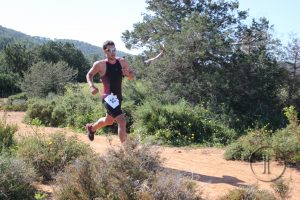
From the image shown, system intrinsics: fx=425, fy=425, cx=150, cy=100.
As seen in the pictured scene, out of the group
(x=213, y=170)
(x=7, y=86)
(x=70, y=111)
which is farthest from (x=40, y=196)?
(x=7, y=86)

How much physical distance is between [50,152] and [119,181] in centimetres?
193

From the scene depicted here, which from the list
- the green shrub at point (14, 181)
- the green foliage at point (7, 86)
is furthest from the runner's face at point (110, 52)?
the green foliage at point (7, 86)

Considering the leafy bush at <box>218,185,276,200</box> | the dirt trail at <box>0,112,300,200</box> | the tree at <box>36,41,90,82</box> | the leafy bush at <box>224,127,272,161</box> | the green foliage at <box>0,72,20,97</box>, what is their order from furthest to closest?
the tree at <box>36,41,90,82</box> < the green foliage at <box>0,72,20,97</box> < the leafy bush at <box>224,127,272,161</box> < the dirt trail at <box>0,112,300,200</box> < the leafy bush at <box>218,185,276,200</box>

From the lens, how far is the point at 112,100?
7.20 meters

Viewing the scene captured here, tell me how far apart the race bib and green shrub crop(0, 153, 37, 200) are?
7.78 feet

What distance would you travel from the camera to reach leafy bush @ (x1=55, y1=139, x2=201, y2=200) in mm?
4340

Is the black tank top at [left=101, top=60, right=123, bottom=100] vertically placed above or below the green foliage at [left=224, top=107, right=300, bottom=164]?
above

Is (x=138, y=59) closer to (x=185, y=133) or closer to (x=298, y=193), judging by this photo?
(x=185, y=133)

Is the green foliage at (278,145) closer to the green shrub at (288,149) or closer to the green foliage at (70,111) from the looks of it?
the green shrub at (288,149)

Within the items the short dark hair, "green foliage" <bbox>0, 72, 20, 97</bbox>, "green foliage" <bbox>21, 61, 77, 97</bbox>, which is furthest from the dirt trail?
"green foliage" <bbox>0, 72, 20, 97</bbox>

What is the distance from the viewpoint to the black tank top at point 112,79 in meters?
7.25

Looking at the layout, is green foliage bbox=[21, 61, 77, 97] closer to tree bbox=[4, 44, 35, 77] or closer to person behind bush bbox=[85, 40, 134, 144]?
person behind bush bbox=[85, 40, 134, 144]

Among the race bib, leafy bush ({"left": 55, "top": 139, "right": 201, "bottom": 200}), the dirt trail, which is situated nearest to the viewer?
leafy bush ({"left": 55, "top": 139, "right": 201, "bottom": 200})

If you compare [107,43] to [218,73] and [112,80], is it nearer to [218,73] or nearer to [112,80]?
[112,80]
